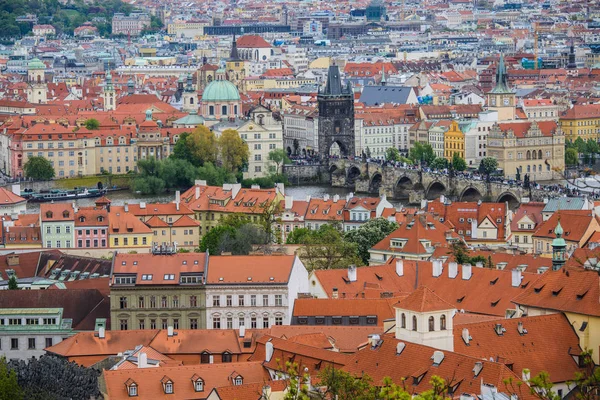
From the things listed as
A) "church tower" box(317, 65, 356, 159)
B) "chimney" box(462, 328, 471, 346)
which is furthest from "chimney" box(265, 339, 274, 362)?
"church tower" box(317, 65, 356, 159)

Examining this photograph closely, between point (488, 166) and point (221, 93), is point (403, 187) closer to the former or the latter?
point (488, 166)

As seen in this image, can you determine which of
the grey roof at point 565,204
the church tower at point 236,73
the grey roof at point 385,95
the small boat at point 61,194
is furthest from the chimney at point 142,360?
the church tower at point 236,73

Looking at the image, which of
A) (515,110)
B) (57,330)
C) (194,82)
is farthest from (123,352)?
(194,82)

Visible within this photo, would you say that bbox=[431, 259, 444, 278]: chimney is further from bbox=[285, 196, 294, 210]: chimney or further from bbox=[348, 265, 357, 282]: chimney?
bbox=[285, 196, 294, 210]: chimney

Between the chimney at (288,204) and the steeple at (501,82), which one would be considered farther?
the steeple at (501,82)

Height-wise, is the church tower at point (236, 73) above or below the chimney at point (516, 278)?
below

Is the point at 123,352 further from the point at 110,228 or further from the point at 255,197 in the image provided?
the point at 255,197

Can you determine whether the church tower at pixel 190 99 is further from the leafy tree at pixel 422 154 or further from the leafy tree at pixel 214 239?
the leafy tree at pixel 214 239
